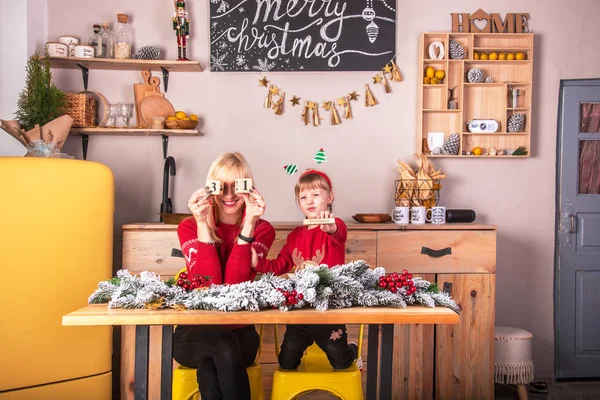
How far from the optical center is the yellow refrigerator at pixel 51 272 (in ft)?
8.10

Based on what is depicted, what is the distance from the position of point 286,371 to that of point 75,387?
1.19m

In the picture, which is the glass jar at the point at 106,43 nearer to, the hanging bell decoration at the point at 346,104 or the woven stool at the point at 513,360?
the hanging bell decoration at the point at 346,104

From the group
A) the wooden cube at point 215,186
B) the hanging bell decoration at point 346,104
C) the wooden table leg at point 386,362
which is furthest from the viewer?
the hanging bell decoration at point 346,104

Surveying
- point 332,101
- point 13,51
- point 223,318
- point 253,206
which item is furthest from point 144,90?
point 223,318

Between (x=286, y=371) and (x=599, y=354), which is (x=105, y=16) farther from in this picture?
(x=599, y=354)

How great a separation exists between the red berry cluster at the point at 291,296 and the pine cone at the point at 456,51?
89.7 inches

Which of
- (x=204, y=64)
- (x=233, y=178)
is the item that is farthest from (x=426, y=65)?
(x=233, y=178)

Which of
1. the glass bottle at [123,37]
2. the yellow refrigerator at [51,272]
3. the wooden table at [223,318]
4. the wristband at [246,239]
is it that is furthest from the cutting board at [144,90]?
the wooden table at [223,318]

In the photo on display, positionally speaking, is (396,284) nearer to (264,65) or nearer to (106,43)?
(264,65)

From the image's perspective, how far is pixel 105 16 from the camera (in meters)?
3.36

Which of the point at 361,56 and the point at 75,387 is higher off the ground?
the point at 361,56

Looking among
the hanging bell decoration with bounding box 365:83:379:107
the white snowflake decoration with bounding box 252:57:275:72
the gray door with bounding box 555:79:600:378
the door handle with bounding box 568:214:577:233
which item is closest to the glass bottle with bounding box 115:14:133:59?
the white snowflake decoration with bounding box 252:57:275:72

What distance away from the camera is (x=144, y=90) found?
11.0 ft

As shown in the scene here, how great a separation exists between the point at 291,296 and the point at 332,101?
2.06 m
